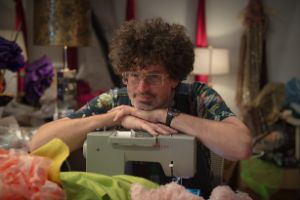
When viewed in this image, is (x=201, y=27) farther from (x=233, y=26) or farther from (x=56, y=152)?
(x=56, y=152)

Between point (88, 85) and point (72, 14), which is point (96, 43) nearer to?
point (88, 85)

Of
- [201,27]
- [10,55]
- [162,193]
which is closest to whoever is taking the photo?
[162,193]

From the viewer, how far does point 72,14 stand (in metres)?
2.61

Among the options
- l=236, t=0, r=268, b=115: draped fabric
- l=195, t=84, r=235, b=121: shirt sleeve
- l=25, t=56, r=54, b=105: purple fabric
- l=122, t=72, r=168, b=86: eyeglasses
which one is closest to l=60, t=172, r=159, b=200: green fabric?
l=122, t=72, r=168, b=86: eyeglasses

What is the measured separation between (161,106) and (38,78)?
1.26m

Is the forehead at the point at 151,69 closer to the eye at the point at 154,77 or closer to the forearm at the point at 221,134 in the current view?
the eye at the point at 154,77

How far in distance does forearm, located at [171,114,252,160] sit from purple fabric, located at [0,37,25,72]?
1125 mm

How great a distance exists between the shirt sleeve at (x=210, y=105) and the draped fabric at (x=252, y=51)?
2.25 meters

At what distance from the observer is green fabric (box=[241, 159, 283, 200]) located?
3.01 m

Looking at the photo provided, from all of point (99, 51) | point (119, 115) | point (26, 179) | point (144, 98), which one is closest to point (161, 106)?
point (144, 98)

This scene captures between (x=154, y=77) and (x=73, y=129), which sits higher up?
(x=154, y=77)

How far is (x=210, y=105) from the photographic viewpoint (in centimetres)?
154

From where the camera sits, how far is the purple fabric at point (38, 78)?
2449mm

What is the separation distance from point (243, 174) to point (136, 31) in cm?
198
